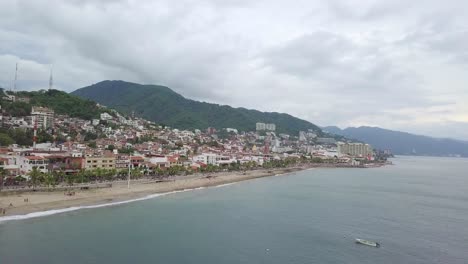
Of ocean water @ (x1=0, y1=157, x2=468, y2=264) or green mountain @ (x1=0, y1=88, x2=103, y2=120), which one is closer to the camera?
ocean water @ (x1=0, y1=157, x2=468, y2=264)

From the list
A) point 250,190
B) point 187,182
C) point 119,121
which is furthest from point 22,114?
point 250,190

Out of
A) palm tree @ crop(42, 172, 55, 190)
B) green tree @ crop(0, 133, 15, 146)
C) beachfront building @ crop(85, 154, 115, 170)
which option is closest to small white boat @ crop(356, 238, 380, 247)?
palm tree @ crop(42, 172, 55, 190)

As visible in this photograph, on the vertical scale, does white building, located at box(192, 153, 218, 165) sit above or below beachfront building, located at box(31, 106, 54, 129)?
below

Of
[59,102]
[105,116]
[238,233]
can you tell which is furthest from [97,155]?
[105,116]

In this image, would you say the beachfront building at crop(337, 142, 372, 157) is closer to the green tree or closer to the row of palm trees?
the row of palm trees

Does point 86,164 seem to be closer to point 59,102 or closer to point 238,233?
point 238,233

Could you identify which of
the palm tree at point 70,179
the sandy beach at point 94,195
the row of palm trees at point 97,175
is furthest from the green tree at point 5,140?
the sandy beach at point 94,195

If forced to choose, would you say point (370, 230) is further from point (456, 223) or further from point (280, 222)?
point (456, 223)
